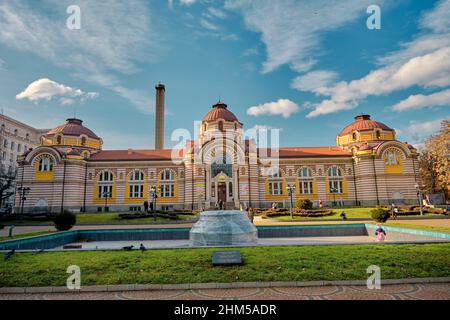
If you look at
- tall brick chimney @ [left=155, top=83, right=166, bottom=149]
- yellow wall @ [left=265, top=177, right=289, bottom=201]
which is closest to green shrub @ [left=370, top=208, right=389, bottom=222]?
yellow wall @ [left=265, top=177, right=289, bottom=201]

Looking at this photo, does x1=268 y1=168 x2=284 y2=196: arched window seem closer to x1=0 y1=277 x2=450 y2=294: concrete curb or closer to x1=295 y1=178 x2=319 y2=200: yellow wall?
x1=295 y1=178 x2=319 y2=200: yellow wall

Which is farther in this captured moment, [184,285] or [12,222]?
[12,222]

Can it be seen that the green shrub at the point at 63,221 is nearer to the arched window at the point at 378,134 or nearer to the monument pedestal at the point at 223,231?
the monument pedestal at the point at 223,231

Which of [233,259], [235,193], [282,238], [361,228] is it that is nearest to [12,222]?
[235,193]

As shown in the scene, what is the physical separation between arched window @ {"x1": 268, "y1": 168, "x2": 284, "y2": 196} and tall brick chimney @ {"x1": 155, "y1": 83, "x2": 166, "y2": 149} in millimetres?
26389

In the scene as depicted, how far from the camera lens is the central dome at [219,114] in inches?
1907

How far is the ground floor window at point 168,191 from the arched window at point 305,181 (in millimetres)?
20523

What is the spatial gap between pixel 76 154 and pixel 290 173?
33996 millimetres

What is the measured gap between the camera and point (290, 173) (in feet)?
152

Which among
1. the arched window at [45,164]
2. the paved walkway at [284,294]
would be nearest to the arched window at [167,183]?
the arched window at [45,164]

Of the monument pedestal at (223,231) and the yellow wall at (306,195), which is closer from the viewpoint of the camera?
the monument pedestal at (223,231)

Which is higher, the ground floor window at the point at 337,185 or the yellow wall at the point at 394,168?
the yellow wall at the point at 394,168

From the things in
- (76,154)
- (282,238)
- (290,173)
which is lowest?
(282,238)
